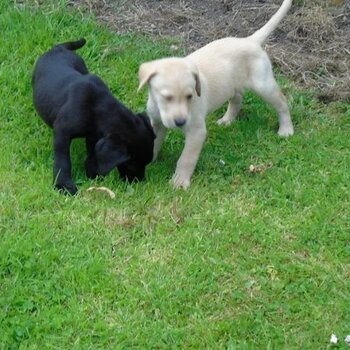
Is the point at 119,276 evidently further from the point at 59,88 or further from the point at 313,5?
the point at 313,5

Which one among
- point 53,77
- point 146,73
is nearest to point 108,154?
point 146,73

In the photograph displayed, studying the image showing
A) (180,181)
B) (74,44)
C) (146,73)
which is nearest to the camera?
(146,73)

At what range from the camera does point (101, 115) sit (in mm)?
5816

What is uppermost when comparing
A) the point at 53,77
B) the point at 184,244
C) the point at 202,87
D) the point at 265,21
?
the point at 53,77

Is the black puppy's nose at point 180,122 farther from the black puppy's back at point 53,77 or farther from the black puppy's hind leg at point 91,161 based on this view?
the black puppy's back at point 53,77

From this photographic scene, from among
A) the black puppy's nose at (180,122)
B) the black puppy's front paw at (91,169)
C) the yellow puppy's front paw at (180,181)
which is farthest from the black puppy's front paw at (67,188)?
the black puppy's nose at (180,122)

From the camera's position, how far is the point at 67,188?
570 centimetres

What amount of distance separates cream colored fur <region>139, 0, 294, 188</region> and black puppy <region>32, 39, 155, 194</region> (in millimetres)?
225

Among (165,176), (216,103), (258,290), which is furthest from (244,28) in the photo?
(258,290)

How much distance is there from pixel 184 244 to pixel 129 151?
840 mm

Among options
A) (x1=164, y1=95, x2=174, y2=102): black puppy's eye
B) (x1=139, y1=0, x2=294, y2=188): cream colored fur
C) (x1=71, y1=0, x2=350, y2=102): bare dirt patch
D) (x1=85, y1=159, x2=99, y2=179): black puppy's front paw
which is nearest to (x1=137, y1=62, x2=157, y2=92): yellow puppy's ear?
(x1=139, y1=0, x2=294, y2=188): cream colored fur

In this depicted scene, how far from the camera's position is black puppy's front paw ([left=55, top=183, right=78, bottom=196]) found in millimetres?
5684

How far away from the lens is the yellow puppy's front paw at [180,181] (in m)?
5.94

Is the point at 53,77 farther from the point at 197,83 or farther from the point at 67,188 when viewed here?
the point at 197,83
